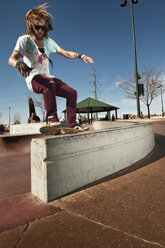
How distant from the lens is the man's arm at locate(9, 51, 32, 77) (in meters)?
3.31

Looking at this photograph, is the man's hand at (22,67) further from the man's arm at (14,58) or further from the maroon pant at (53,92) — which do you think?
the maroon pant at (53,92)

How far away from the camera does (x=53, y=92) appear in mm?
3613

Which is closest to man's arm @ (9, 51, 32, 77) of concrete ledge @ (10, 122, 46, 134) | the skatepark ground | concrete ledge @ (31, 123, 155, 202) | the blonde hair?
the blonde hair

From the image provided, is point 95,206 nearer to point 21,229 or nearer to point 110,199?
point 110,199

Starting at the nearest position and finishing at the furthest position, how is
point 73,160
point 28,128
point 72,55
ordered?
point 73,160 < point 72,55 < point 28,128

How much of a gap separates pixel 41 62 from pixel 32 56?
257 millimetres

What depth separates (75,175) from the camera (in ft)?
6.17

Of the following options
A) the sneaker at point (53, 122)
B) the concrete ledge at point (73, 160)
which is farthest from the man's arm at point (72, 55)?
the concrete ledge at point (73, 160)

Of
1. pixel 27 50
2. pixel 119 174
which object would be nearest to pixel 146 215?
pixel 119 174

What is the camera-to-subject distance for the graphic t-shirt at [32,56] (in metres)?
3.62

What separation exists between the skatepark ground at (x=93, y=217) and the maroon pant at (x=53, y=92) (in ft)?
6.46

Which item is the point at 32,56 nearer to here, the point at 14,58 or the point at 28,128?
the point at 14,58

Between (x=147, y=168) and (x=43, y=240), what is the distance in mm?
2058

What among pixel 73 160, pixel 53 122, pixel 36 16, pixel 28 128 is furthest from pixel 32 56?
pixel 28 128
